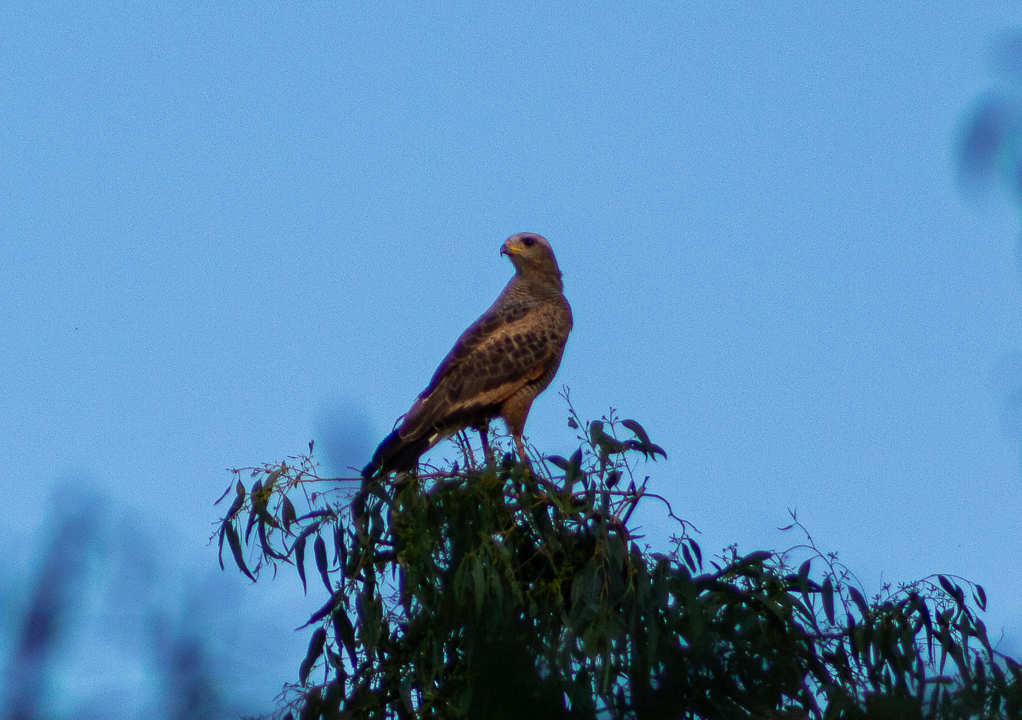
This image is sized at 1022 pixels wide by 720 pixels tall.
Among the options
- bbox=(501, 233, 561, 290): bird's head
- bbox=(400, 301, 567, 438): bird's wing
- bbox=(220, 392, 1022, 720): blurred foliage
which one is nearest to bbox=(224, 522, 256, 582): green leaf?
bbox=(220, 392, 1022, 720): blurred foliage

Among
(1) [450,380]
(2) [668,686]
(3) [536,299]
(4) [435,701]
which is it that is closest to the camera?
(2) [668,686]

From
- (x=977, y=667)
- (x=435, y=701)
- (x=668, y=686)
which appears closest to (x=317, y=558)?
(x=435, y=701)

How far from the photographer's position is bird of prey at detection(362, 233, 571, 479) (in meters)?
6.09

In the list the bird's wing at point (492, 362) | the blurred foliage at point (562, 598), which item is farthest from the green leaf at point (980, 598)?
the bird's wing at point (492, 362)

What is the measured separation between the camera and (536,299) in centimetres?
714

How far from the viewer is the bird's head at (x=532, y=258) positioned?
7.35 metres

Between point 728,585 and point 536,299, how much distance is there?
3360 millimetres

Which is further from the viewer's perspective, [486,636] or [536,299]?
[536,299]

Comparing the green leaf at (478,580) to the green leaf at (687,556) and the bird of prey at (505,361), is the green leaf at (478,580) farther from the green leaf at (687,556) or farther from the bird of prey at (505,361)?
the bird of prey at (505,361)

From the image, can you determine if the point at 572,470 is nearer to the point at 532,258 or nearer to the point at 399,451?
the point at 399,451

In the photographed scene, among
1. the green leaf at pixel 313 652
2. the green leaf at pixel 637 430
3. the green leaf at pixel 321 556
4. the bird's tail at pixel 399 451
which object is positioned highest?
the bird's tail at pixel 399 451

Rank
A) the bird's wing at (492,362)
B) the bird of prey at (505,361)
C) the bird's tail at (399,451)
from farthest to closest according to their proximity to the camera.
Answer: the bird's wing at (492,362)
the bird of prey at (505,361)
the bird's tail at (399,451)

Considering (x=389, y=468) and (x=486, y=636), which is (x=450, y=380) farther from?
(x=486, y=636)

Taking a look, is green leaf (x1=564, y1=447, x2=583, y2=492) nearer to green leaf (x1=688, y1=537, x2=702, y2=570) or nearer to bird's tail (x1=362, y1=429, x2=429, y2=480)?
green leaf (x1=688, y1=537, x2=702, y2=570)
